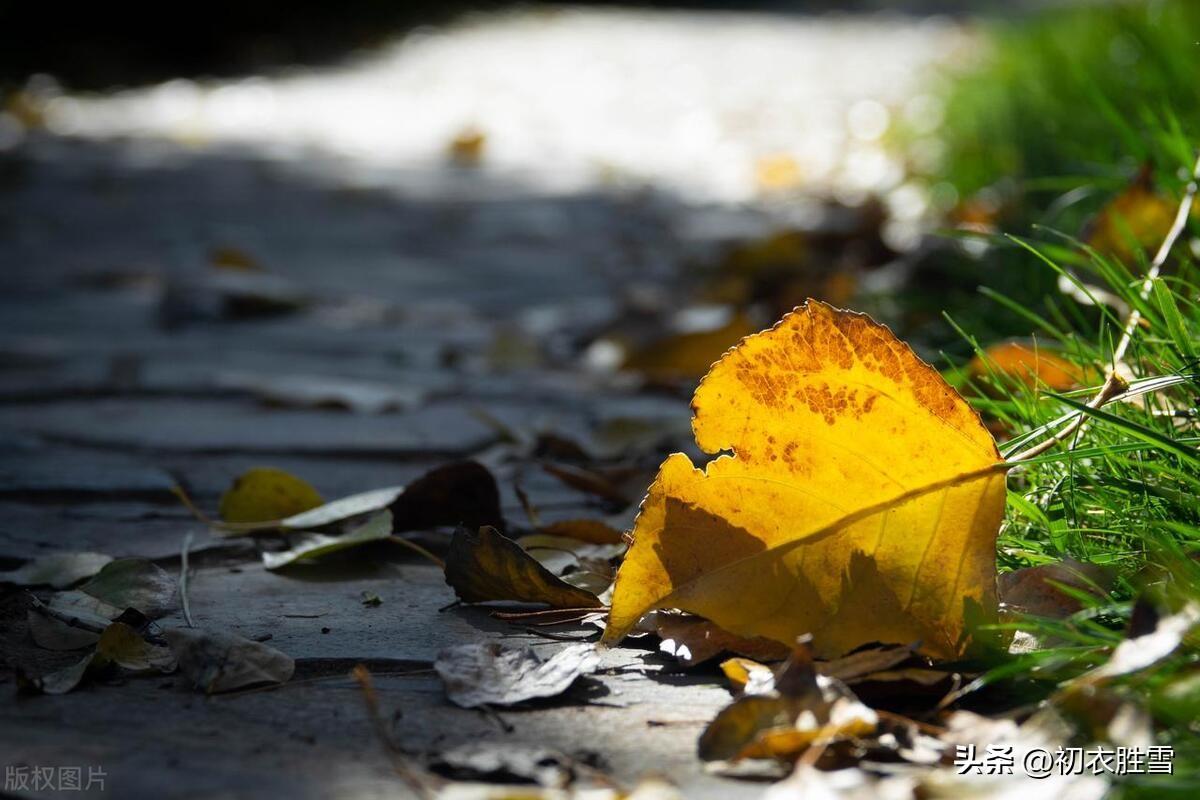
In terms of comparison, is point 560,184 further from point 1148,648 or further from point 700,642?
point 1148,648

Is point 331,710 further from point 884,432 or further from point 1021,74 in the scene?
point 1021,74

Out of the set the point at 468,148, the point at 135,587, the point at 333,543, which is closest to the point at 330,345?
the point at 333,543

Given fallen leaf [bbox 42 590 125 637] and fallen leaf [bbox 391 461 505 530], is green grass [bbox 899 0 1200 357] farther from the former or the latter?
fallen leaf [bbox 42 590 125 637]

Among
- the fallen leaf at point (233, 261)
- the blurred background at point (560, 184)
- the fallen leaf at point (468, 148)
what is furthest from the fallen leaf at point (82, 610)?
the fallen leaf at point (468, 148)

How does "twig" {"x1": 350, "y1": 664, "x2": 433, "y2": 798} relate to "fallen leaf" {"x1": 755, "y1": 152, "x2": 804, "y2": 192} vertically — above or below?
below

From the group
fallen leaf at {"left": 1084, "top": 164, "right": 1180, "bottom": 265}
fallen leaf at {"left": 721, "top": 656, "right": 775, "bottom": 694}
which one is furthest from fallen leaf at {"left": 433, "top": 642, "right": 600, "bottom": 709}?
fallen leaf at {"left": 1084, "top": 164, "right": 1180, "bottom": 265}

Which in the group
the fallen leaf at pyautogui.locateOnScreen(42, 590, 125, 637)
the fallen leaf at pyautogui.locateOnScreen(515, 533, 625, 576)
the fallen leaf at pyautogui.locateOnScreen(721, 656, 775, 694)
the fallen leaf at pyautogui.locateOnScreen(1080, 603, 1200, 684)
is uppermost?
the fallen leaf at pyautogui.locateOnScreen(1080, 603, 1200, 684)
